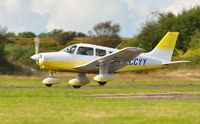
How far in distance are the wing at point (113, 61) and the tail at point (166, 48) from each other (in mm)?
2791

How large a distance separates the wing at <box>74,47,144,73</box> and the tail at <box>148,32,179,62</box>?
2.79m

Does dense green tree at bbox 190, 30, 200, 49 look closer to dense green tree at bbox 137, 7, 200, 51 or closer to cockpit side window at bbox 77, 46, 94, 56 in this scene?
dense green tree at bbox 137, 7, 200, 51

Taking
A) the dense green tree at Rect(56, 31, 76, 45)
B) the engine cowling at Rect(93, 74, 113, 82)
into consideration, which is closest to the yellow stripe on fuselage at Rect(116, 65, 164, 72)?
the engine cowling at Rect(93, 74, 113, 82)

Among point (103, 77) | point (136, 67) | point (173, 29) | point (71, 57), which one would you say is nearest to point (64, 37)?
point (173, 29)

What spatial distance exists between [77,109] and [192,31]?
2178 inches

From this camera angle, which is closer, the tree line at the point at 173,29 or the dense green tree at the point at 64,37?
the tree line at the point at 173,29

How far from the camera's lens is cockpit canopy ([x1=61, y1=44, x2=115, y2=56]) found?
32031 mm

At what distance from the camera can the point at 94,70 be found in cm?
3247

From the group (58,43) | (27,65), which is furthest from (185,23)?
(58,43)

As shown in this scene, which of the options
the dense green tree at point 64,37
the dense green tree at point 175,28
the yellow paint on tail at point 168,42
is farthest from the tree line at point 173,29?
the dense green tree at point 64,37

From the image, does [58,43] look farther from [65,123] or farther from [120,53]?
[65,123]

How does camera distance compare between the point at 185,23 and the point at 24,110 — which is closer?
the point at 24,110

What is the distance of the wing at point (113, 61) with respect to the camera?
3114cm

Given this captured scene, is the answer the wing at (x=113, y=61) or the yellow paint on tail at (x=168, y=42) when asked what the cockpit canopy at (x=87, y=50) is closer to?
the wing at (x=113, y=61)
